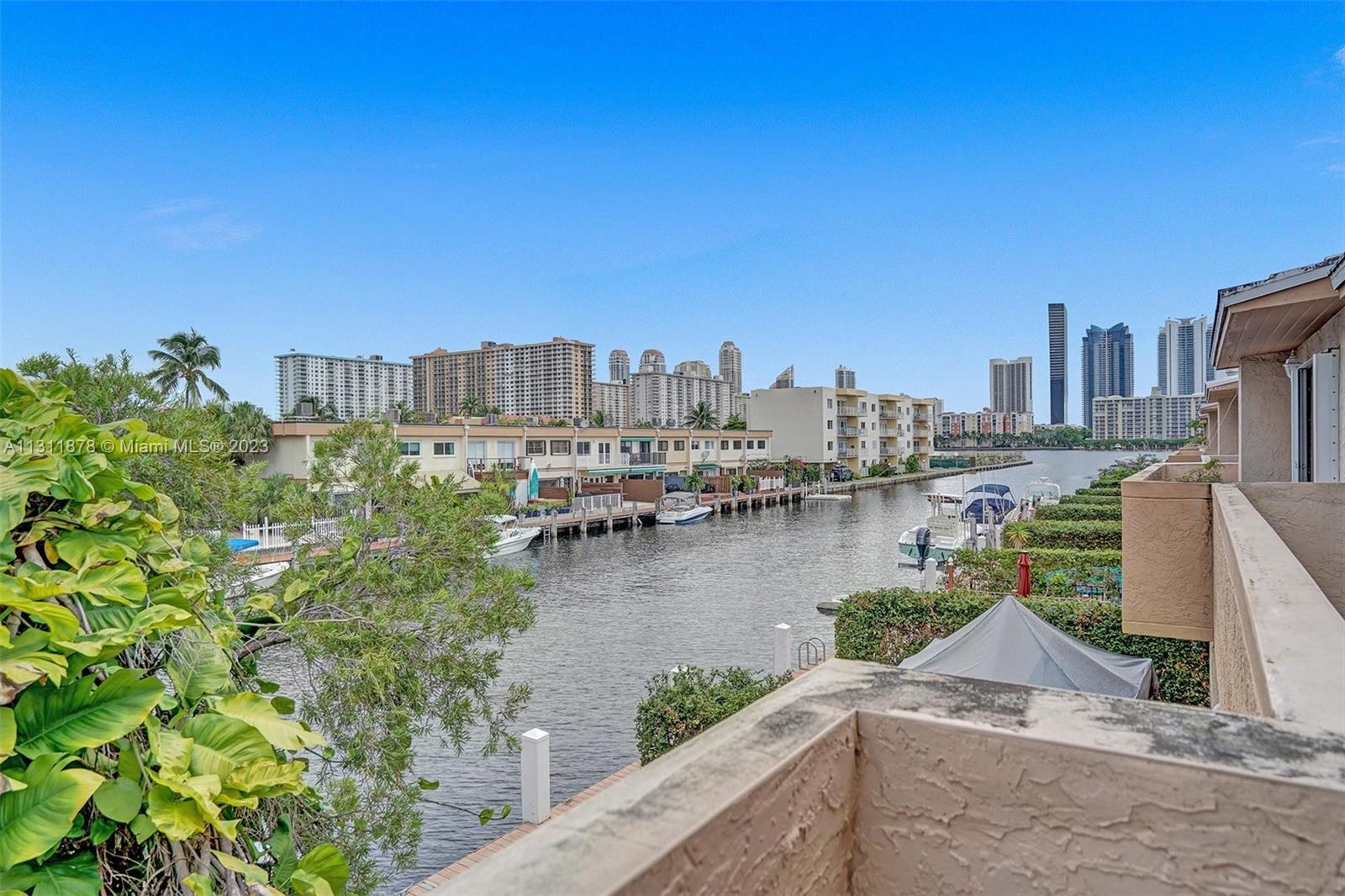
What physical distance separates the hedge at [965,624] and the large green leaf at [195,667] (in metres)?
10.7

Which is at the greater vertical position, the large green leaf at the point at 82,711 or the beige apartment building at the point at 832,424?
the beige apartment building at the point at 832,424

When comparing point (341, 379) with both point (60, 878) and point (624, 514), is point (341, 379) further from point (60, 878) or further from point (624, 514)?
point (60, 878)

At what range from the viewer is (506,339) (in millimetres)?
119000

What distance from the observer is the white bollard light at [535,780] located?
28.8ft

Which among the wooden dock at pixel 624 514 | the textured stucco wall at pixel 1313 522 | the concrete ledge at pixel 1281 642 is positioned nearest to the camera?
the concrete ledge at pixel 1281 642

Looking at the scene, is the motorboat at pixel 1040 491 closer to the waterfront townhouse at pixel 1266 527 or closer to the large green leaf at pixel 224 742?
the waterfront townhouse at pixel 1266 527

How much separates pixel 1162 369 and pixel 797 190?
67.5 meters

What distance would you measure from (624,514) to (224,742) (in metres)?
38.4

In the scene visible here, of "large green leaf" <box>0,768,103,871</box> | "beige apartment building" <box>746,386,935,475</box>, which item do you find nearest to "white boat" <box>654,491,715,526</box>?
"beige apartment building" <box>746,386,935,475</box>

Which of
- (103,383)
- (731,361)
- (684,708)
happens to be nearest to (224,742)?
(684,708)

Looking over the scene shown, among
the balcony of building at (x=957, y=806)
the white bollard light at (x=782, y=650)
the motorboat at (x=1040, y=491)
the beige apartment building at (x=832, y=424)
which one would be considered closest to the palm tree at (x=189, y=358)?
the white bollard light at (x=782, y=650)

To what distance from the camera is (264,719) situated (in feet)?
8.29

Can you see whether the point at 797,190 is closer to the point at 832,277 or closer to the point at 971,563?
the point at 832,277

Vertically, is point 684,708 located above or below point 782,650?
above
